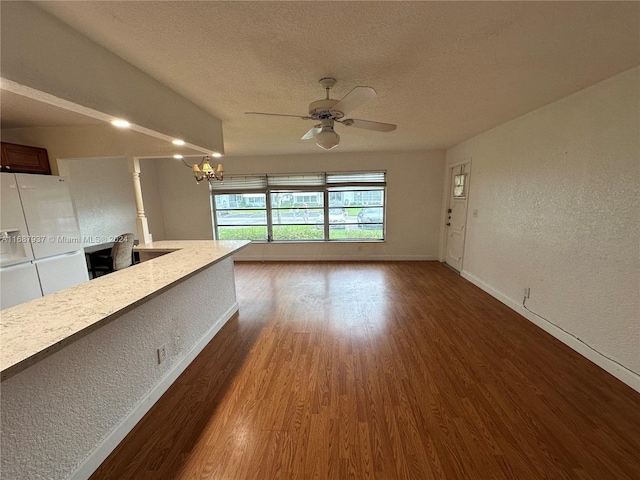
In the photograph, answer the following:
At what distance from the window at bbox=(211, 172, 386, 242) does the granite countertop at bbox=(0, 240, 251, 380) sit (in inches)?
151

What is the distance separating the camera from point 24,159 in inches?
109

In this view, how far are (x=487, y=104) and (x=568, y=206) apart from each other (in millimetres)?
1225

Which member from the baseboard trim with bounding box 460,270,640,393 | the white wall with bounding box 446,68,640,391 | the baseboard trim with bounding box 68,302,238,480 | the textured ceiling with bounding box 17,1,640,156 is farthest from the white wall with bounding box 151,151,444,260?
the baseboard trim with bounding box 68,302,238,480

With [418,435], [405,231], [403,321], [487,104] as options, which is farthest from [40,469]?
[405,231]

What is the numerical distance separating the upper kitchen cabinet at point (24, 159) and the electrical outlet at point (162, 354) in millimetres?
2557

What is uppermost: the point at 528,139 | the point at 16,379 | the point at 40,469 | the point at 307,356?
the point at 528,139

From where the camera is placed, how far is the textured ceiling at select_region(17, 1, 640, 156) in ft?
4.01

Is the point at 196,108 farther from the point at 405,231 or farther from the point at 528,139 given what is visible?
the point at 405,231

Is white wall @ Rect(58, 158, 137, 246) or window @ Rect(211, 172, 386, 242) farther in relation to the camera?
window @ Rect(211, 172, 386, 242)

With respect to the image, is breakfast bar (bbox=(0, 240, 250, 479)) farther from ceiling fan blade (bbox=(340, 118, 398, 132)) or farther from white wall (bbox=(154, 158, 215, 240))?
white wall (bbox=(154, 158, 215, 240))

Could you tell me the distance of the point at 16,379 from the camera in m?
1.05

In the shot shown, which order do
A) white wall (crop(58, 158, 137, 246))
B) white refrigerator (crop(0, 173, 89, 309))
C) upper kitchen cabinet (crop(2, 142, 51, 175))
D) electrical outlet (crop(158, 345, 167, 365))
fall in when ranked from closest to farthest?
electrical outlet (crop(158, 345, 167, 365)), white refrigerator (crop(0, 173, 89, 309)), upper kitchen cabinet (crop(2, 142, 51, 175)), white wall (crop(58, 158, 137, 246))

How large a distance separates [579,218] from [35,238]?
526cm

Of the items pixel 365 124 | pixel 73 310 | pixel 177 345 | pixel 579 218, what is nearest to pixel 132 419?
pixel 177 345
